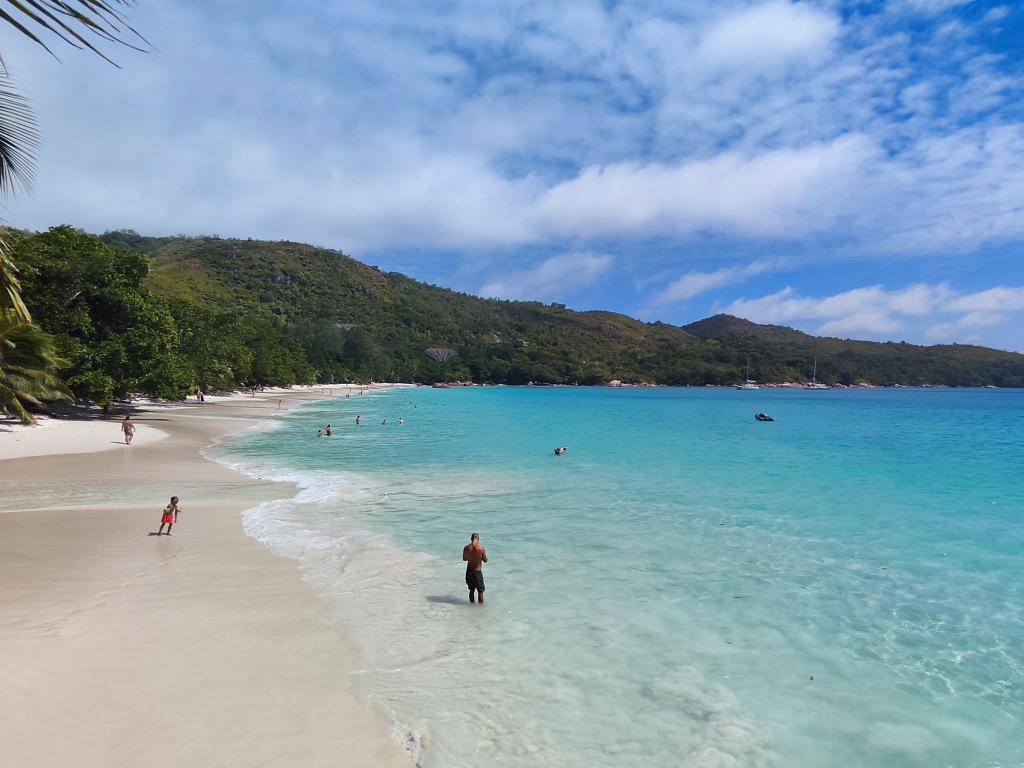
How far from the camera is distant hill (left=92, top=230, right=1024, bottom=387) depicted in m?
128

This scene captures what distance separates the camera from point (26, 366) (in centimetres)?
2402

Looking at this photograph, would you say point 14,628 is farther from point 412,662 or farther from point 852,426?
point 852,426

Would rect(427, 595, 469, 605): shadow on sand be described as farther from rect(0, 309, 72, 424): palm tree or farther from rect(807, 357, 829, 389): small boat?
rect(807, 357, 829, 389): small boat

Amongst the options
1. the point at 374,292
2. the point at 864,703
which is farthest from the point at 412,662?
the point at 374,292

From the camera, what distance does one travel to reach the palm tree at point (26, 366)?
76.1 ft

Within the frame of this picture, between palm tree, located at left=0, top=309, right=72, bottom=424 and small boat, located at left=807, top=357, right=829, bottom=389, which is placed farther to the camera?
small boat, located at left=807, top=357, right=829, bottom=389

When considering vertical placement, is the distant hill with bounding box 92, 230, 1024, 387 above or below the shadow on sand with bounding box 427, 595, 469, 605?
above

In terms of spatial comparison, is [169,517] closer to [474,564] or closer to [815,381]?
[474,564]

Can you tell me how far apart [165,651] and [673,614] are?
6885mm

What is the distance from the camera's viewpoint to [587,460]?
27781 millimetres

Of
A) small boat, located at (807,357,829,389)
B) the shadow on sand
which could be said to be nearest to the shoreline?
the shadow on sand

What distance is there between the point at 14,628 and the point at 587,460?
2269 cm

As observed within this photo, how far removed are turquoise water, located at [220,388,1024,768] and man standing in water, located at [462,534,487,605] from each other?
0.26 meters

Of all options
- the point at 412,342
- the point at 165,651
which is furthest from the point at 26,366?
the point at 412,342
